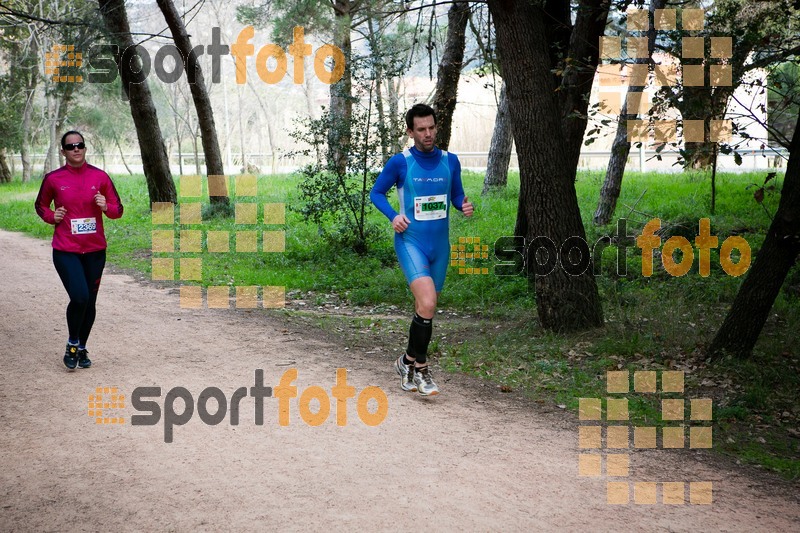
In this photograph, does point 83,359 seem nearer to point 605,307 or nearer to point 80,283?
point 80,283

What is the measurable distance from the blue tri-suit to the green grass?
64.8 inches

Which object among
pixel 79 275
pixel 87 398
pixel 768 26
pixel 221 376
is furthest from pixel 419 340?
pixel 768 26

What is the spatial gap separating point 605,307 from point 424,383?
4.00 metres

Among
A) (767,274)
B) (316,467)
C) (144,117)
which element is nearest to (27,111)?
(144,117)

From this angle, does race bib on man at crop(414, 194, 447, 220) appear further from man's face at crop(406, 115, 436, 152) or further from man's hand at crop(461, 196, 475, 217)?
man's face at crop(406, 115, 436, 152)

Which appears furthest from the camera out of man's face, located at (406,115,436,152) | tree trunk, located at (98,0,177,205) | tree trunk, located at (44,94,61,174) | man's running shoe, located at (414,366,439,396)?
tree trunk, located at (44,94,61,174)

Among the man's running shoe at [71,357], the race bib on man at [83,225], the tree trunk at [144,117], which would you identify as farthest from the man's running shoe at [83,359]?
the tree trunk at [144,117]

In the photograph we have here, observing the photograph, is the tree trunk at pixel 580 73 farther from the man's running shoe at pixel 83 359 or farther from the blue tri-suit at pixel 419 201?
the man's running shoe at pixel 83 359

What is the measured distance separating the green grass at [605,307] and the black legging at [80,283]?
3377mm

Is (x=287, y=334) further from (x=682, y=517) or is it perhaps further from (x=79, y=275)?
(x=682, y=517)

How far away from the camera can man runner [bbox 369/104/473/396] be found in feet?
21.9

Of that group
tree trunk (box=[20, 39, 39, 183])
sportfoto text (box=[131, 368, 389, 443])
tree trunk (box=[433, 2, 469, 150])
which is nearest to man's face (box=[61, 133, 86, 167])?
sportfoto text (box=[131, 368, 389, 443])

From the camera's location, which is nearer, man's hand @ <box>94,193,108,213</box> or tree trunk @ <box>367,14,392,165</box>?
man's hand @ <box>94,193,108,213</box>

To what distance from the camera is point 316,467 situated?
17.0ft
